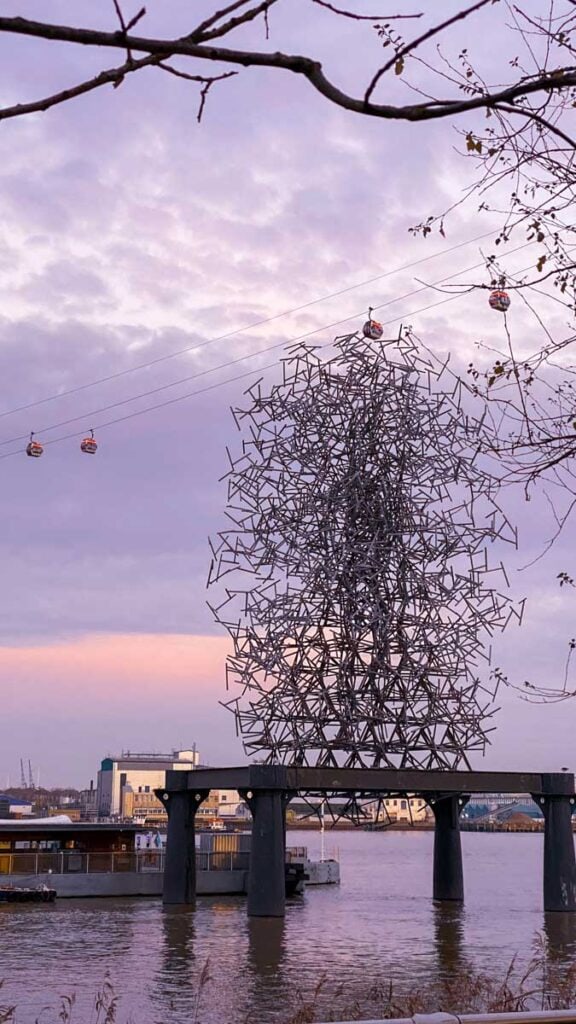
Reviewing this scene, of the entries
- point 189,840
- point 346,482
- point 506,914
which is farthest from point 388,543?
point 506,914

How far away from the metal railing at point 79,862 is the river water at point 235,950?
277 centimetres

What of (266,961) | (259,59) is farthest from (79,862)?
(259,59)

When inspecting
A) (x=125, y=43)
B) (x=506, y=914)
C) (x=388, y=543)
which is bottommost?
(x=506, y=914)

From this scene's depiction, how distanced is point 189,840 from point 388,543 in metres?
10.7

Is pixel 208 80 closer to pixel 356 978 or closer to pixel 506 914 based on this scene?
pixel 356 978

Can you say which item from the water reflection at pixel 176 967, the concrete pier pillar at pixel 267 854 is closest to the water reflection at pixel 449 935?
the concrete pier pillar at pixel 267 854

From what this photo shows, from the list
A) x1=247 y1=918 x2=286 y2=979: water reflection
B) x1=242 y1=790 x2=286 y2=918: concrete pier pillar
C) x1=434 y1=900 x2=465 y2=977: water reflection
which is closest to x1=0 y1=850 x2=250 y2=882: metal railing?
x1=434 y1=900 x2=465 y2=977: water reflection

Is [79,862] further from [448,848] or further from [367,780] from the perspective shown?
[367,780]

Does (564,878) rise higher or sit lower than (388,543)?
lower

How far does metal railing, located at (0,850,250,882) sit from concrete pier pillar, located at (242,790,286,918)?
1655 cm

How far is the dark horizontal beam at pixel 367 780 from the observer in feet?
116

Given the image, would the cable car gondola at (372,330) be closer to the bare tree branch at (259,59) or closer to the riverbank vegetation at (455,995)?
the riverbank vegetation at (455,995)

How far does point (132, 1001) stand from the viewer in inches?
869

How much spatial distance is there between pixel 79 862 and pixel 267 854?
18.5 m
